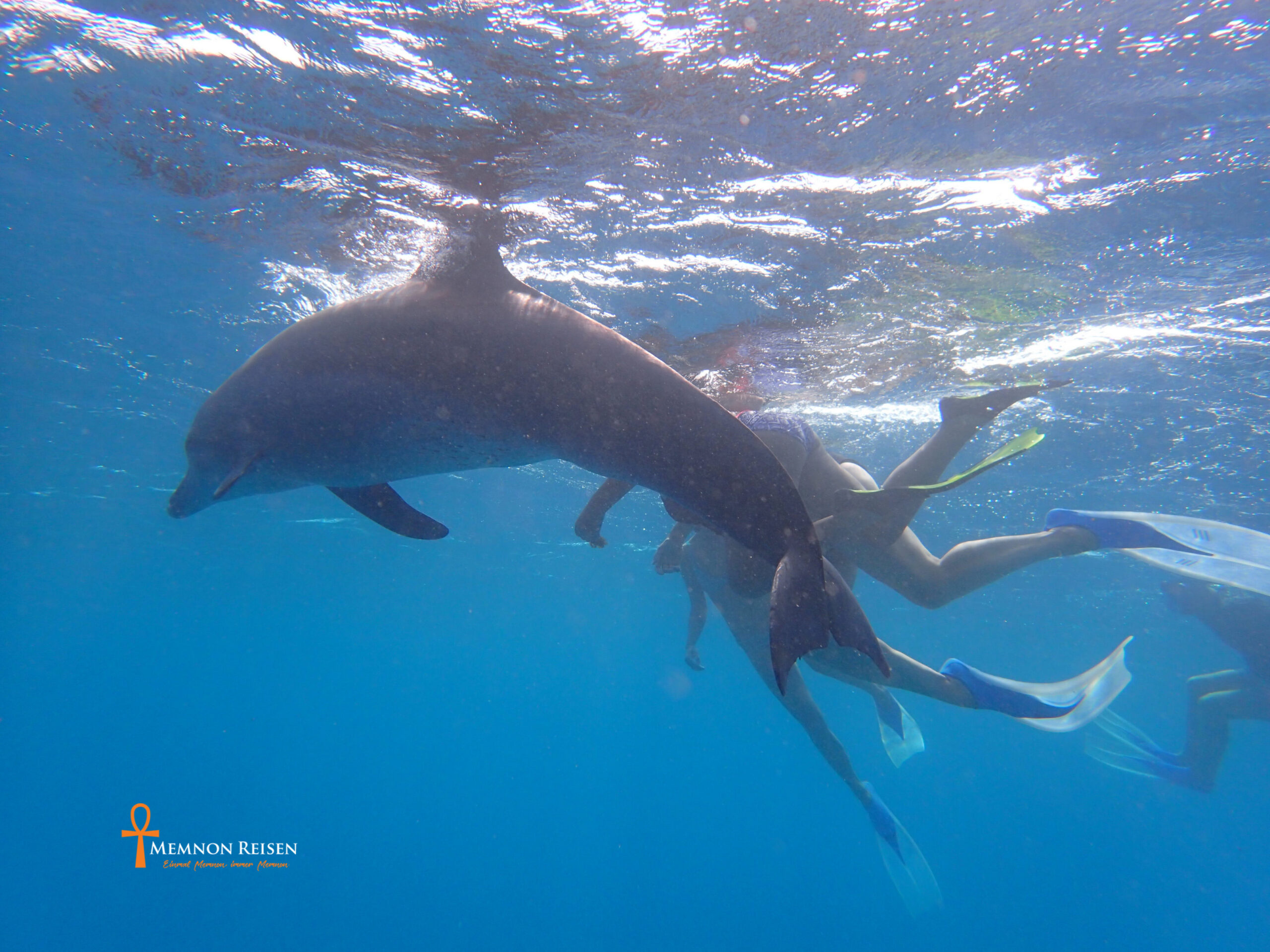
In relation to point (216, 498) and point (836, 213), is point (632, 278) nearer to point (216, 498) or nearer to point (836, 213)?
point (836, 213)

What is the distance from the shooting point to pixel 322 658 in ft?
206

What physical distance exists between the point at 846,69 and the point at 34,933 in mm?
65557

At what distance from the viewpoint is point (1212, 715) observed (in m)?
12.5

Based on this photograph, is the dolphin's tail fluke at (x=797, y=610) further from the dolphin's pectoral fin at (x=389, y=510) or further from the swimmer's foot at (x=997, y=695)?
the swimmer's foot at (x=997, y=695)

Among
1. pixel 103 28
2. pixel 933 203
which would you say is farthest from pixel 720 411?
pixel 103 28

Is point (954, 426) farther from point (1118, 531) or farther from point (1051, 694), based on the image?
point (1051, 694)

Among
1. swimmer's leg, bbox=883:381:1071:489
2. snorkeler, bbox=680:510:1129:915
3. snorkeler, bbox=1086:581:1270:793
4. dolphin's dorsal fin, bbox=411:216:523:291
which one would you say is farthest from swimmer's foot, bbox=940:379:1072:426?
snorkeler, bbox=1086:581:1270:793

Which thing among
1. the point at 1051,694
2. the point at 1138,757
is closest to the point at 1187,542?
the point at 1051,694

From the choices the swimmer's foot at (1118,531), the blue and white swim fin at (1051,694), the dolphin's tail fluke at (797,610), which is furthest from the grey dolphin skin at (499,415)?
the swimmer's foot at (1118,531)

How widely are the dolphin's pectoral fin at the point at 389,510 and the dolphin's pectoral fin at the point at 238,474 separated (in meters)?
0.73

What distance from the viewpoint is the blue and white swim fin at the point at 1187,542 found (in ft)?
21.5

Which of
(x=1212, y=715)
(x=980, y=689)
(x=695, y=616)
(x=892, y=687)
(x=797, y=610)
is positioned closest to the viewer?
(x=797, y=610)

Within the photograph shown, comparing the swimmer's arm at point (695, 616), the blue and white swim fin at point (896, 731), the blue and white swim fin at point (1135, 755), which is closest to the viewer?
the blue and white swim fin at point (896, 731)

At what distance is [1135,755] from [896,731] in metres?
5.14
